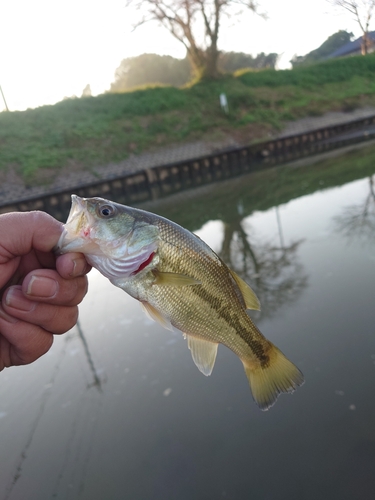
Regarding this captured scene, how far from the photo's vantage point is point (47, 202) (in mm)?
17438

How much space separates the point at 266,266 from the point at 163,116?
20.7 meters

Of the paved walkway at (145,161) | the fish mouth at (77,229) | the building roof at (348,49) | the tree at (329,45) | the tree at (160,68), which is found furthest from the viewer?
the building roof at (348,49)

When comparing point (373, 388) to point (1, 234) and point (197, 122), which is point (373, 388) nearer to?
point (1, 234)

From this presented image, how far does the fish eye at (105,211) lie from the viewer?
1.81m

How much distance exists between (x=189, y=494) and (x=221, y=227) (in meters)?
6.56

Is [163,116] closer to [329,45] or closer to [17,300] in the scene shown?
[17,300]

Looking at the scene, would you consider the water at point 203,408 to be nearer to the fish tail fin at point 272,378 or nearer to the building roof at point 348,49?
the fish tail fin at point 272,378

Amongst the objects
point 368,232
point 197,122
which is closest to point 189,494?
point 368,232

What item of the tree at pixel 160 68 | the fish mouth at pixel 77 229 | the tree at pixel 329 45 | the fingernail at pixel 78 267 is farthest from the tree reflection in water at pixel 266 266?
the tree at pixel 329 45

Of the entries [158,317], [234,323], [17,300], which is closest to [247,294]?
[234,323]

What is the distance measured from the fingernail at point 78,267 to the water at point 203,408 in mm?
1944

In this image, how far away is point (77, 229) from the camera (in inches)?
69.3

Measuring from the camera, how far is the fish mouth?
5.76 ft

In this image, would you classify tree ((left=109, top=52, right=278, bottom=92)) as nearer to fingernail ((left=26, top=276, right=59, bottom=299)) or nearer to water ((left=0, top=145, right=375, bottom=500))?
water ((left=0, top=145, right=375, bottom=500))
